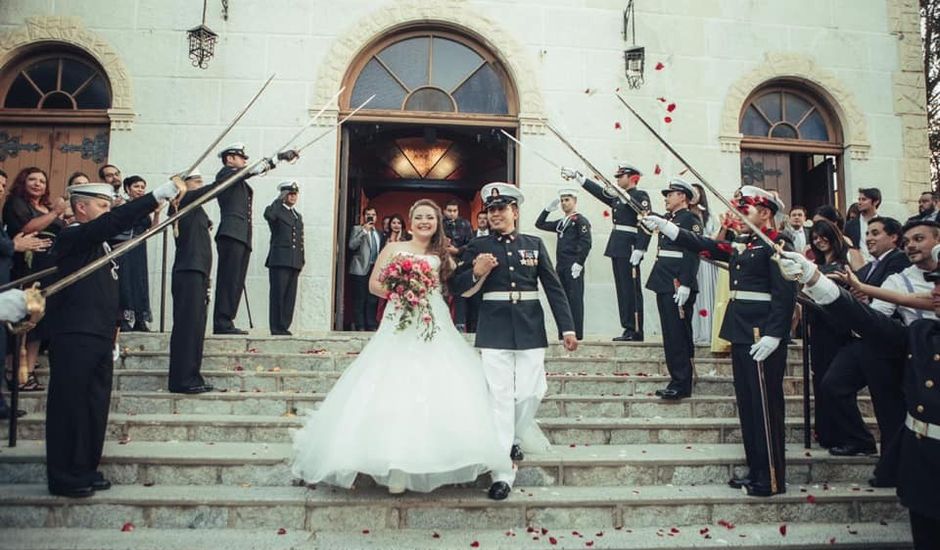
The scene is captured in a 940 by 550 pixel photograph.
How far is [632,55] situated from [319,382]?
6774 millimetres

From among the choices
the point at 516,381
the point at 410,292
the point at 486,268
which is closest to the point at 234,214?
the point at 410,292

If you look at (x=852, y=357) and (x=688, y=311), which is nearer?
(x=852, y=357)

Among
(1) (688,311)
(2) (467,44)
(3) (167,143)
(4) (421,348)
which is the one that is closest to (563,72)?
(2) (467,44)

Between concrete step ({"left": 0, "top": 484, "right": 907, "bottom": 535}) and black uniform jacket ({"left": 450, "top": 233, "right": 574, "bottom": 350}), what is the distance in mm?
1077

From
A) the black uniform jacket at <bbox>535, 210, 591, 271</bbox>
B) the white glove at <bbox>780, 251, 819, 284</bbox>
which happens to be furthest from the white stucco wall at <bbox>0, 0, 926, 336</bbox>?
the white glove at <bbox>780, 251, 819, 284</bbox>

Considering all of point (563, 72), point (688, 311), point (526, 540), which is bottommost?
point (526, 540)

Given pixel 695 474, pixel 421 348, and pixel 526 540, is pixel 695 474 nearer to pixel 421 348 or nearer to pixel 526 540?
pixel 526 540

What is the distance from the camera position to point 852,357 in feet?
16.2

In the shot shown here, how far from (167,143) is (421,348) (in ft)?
21.9

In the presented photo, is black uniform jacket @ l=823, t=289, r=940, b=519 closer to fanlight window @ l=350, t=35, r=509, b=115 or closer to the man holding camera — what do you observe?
fanlight window @ l=350, t=35, r=509, b=115

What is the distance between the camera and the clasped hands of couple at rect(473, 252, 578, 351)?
448 centimetres

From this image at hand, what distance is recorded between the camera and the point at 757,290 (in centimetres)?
468

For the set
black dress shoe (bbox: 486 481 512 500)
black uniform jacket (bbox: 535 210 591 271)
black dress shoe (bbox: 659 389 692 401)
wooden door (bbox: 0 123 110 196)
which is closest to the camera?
black dress shoe (bbox: 486 481 512 500)

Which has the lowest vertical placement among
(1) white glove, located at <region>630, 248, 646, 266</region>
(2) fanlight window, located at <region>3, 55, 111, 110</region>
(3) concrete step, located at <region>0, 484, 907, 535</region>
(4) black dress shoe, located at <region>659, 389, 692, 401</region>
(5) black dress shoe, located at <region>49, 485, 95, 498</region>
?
(3) concrete step, located at <region>0, 484, 907, 535</region>
